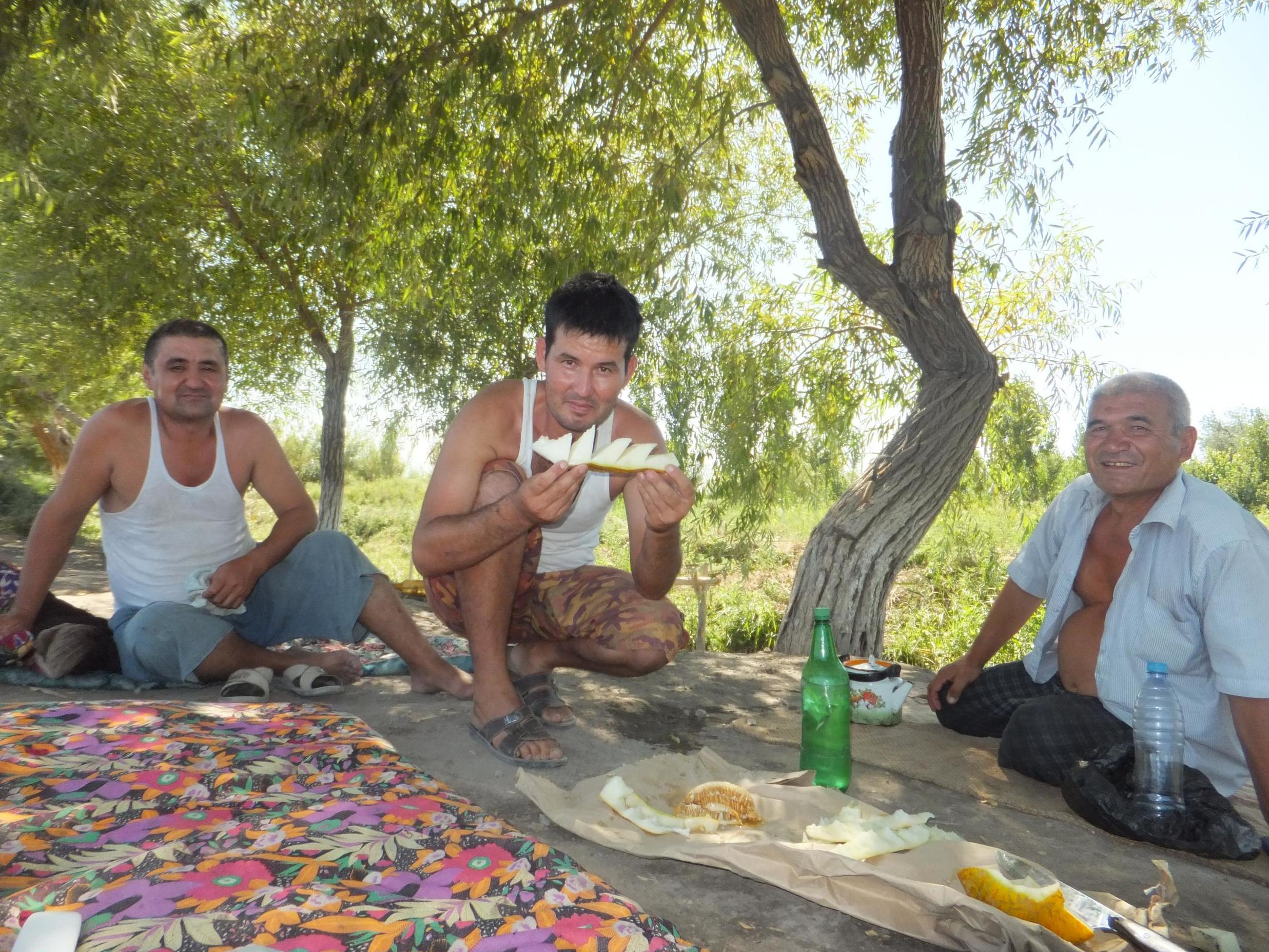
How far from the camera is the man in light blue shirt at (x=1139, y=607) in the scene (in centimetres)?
263

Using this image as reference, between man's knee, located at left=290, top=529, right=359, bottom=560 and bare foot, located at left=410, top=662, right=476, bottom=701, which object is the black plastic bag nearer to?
bare foot, located at left=410, top=662, right=476, bottom=701

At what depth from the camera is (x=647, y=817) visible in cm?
230

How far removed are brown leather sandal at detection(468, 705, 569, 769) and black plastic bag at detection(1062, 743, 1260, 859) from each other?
5.07 feet

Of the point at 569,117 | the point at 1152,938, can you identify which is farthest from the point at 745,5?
the point at 1152,938

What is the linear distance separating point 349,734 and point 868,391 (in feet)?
18.4

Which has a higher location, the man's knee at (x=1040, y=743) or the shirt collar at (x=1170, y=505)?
the shirt collar at (x=1170, y=505)

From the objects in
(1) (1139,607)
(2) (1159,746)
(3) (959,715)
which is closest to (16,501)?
(3) (959,715)

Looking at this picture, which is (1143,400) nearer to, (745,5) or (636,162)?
(745,5)

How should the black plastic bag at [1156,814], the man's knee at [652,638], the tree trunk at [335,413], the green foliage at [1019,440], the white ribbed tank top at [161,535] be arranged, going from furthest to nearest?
1. the tree trunk at [335,413]
2. the green foliage at [1019,440]
3. the white ribbed tank top at [161,535]
4. the man's knee at [652,638]
5. the black plastic bag at [1156,814]

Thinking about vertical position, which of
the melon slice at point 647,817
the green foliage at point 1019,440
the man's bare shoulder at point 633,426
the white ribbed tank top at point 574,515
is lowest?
the melon slice at point 647,817

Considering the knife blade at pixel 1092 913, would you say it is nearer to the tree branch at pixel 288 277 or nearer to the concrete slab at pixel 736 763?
the concrete slab at pixel 736 763

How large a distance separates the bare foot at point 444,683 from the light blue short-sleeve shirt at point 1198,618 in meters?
2.22

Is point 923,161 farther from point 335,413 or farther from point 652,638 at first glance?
point 335,413

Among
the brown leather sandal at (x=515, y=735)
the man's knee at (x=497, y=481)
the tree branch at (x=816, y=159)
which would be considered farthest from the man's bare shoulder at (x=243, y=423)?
the tree branch at (x=816, y=159)
